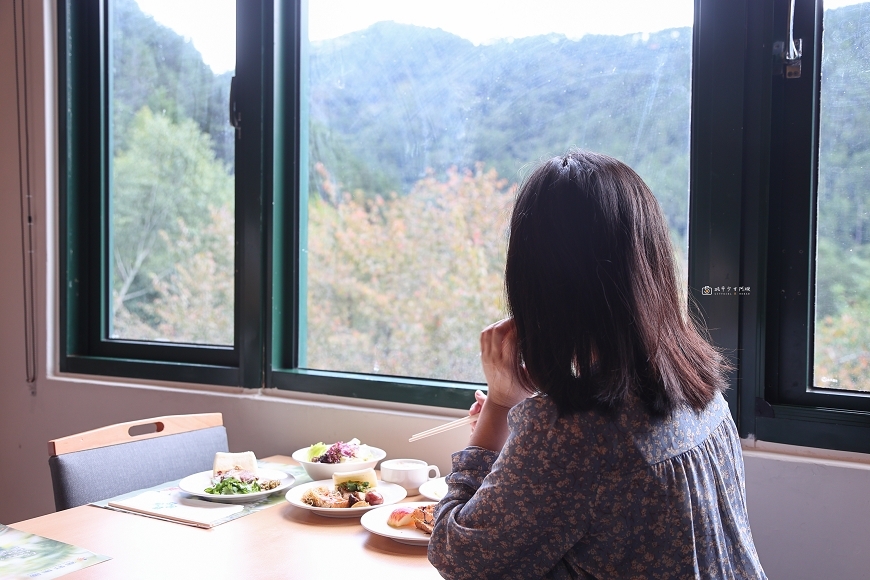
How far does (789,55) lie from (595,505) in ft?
3.73

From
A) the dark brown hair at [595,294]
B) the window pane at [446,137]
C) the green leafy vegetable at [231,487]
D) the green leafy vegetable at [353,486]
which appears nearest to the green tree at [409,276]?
the window pane at [446,137]

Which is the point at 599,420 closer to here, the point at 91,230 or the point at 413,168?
the point at 413,168

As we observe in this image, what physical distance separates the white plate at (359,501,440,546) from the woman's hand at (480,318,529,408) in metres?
0.36

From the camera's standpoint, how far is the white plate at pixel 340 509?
1473mm

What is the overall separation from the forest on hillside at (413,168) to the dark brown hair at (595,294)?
472 millimetres

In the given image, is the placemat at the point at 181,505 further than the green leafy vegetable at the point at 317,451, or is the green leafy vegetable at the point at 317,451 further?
the green leafy vegetable at the point at 317,451

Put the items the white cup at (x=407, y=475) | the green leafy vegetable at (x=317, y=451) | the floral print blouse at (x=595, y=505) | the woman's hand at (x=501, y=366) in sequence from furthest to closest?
the green leafy vegetable at (x=317, y=451), the white cup at (x=407, y=475), the woman's hand at (x=501, y=366), the floral print blouse at (x=595, y=505)

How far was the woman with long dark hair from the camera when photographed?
880 mm

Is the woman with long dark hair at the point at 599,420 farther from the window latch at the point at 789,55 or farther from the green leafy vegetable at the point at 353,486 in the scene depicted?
the window latch at the point at 789,55

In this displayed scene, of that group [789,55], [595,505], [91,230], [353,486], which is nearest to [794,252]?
[789,55]

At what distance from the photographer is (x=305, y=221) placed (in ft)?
7.45

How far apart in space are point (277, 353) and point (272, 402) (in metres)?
0.16

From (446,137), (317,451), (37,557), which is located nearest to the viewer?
(37,557)

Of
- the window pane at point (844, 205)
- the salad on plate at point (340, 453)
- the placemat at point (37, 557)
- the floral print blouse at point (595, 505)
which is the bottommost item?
the placemat at point (37, 557)
